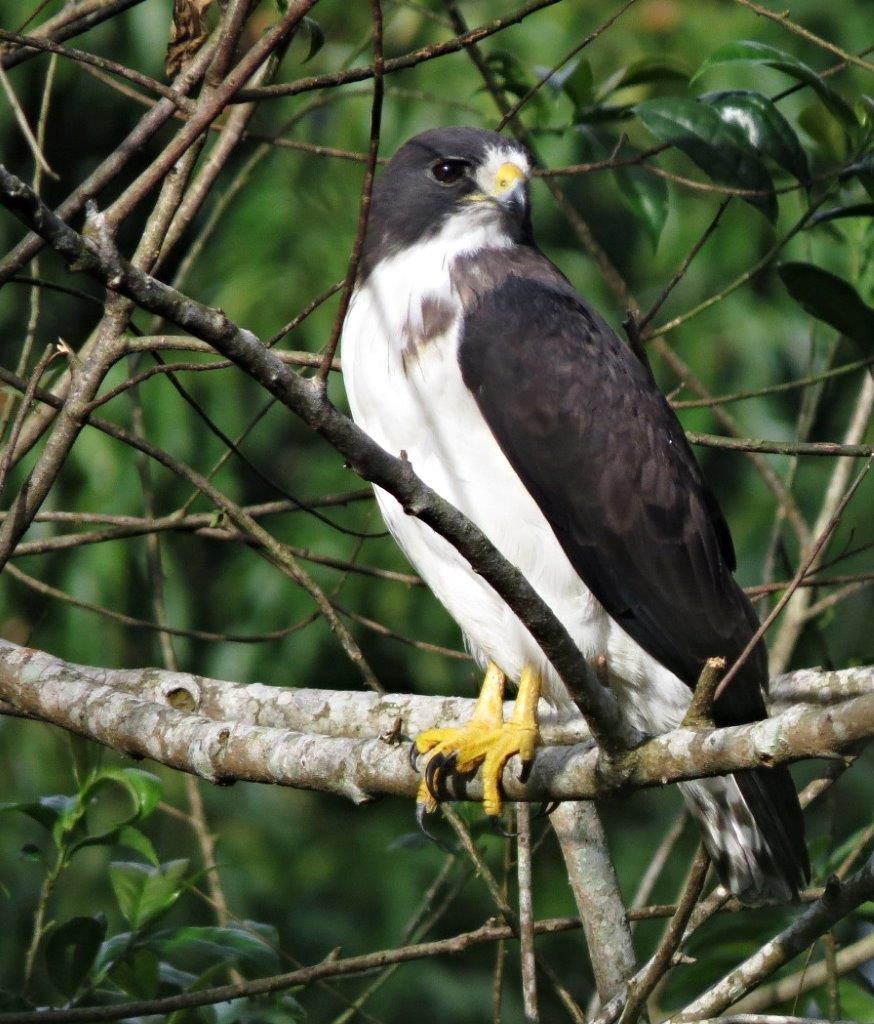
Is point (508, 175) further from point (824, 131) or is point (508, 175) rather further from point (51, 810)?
point (51, 810)

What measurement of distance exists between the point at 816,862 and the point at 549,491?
1.19 metres

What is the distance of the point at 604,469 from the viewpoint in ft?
10.7

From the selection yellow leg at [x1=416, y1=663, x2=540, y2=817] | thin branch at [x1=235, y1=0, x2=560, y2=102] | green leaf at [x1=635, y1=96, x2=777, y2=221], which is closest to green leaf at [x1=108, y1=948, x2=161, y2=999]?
yellow leg at [x1=416, y1=663, x2=540, y2=817]

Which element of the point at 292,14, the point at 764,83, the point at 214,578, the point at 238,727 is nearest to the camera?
the point at 292,14

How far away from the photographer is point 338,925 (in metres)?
5.67

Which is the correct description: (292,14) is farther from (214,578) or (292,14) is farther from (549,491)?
(214,578)

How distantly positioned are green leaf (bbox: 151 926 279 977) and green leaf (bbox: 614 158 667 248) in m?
1.77

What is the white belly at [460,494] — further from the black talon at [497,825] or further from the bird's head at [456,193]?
the black talon at [497,825]

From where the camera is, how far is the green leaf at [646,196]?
3398mm

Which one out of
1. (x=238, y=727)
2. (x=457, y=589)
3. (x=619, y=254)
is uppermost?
(x=619, y=254)

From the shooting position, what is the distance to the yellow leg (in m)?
2.94

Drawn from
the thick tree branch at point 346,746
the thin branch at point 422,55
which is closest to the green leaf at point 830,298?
the thin branch at point 422,55

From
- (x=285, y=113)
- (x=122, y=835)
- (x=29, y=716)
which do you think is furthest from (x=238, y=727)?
(x=285, y=113)

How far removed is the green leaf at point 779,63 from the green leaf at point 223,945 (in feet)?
6.58
